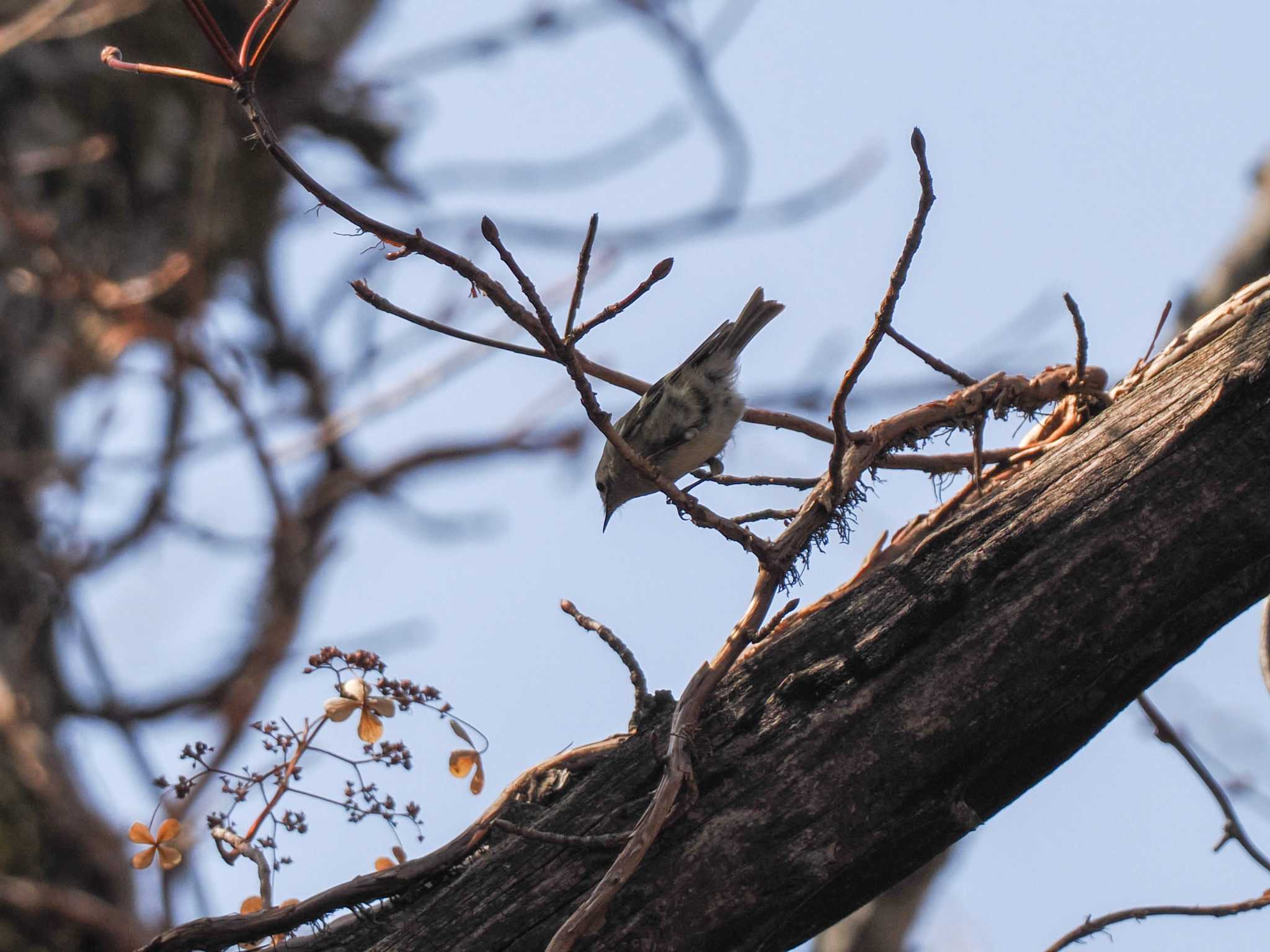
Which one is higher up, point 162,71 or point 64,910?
point 64,910

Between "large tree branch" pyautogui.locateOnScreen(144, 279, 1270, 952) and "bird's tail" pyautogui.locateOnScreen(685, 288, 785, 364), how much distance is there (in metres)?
1.59

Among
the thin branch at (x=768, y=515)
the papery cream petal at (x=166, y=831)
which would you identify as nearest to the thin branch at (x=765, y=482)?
the thin branch at (x=768, y=515)

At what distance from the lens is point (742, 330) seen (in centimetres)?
371

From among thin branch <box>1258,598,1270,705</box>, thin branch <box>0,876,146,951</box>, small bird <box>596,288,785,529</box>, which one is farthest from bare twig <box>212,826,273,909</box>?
thin branch <box>0,876,146,951</box>

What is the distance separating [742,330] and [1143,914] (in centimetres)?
207

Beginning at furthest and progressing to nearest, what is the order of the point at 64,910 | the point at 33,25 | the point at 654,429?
the point at 33,25, the point at 64,910, the point at 654,429

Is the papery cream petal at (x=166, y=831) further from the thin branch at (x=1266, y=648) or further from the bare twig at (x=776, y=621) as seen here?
the thin branch at (x=1266, y=648)

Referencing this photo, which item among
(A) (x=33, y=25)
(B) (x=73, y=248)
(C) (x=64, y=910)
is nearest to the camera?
(C) (x=64, y=910)

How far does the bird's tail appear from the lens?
12.0 ft

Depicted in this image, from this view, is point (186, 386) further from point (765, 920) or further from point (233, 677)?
point (765, 920)

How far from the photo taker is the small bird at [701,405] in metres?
3.59

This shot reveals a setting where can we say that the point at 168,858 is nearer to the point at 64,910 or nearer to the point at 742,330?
the point at 742,330

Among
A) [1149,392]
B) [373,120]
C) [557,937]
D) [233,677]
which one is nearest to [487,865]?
[557,937]

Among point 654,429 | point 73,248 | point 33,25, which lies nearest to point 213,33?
point 654,429
